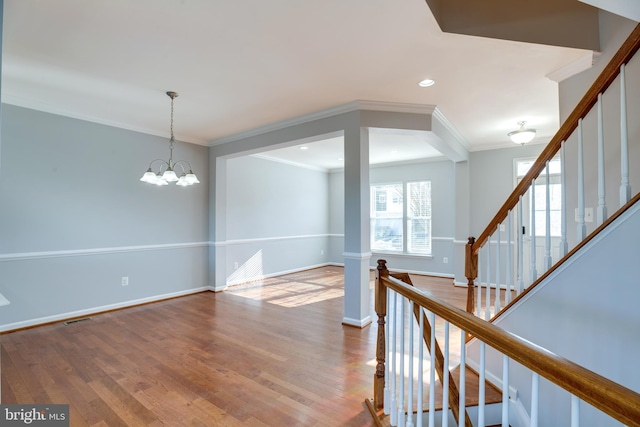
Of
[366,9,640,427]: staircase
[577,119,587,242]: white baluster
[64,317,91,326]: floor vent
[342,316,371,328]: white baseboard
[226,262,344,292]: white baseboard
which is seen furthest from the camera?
[226,262,344,292]: white baseboard

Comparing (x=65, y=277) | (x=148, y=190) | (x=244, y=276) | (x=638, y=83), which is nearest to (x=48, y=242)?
(x=65, y=277)

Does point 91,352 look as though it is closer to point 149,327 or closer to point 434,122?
→ point 149,327

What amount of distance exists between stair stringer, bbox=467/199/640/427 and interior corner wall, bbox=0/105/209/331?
4592 mm

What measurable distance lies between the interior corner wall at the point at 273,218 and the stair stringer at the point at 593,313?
4711mm

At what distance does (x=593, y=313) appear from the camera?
4.93 feet

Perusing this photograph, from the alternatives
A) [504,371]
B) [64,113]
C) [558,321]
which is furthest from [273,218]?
[504,371]

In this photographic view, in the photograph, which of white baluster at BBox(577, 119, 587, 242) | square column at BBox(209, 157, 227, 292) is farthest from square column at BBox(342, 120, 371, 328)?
square column at BBox(209, 157, 227, 292)

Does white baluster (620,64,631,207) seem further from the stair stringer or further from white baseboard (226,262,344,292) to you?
white baseboard (226,262,344,292)

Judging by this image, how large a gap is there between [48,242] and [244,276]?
2.99 metres

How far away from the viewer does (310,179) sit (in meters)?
7.46

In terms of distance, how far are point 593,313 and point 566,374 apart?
1171mm

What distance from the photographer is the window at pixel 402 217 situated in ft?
21.5
